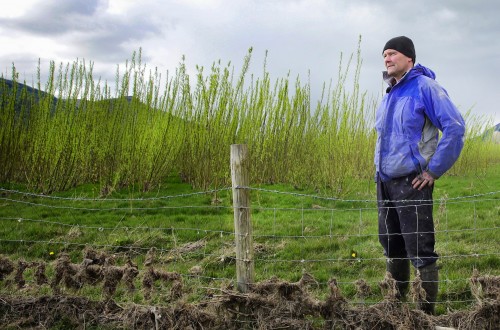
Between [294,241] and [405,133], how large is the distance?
7.74 feet

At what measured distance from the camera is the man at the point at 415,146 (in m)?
2.54

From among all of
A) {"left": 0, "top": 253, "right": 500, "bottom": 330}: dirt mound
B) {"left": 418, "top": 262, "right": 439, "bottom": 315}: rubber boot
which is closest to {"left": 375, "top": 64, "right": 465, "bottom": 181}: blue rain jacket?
{"left": 418, "top": 262, "right": 439, "bottom": 315}: rubber boot

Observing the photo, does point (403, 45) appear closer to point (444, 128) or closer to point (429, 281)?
point (444, 128)

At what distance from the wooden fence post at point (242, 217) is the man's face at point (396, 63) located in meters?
0.99

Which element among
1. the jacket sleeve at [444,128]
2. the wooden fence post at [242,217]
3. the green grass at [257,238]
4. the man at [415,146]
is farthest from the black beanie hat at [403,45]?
the wooden fence post at [242,217]

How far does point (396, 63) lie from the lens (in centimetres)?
275

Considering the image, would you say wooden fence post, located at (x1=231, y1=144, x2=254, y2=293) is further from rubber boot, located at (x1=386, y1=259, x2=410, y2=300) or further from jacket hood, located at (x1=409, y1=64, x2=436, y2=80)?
jacket hood, located at (x1=409, y1=64, x2=436, y2=80)

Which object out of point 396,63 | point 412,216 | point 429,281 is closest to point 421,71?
point 396,63

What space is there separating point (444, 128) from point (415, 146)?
19cm

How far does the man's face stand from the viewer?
2744 millimetres

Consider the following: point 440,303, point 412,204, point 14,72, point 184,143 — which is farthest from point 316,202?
point 14,72

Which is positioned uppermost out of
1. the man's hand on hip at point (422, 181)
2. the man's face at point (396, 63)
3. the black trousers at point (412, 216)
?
the man's face at point (396, 63)

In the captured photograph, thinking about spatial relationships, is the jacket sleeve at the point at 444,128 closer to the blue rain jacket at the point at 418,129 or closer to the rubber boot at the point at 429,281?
the blue rain jacket at the point at 418,129

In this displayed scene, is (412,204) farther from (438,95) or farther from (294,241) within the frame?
(294,241)
